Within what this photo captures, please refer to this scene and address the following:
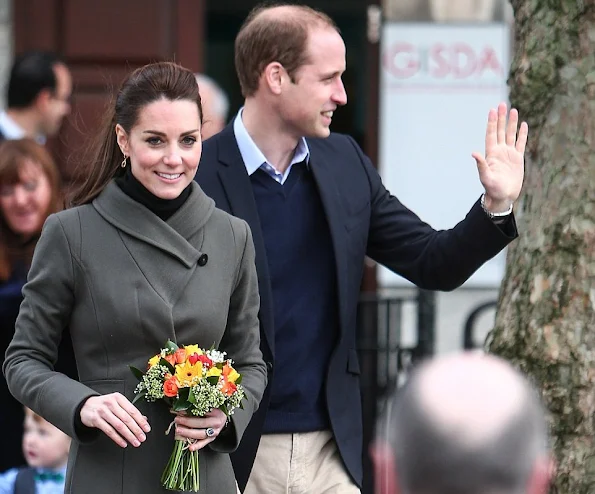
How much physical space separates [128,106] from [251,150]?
696mm

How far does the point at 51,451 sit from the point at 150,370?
184cm

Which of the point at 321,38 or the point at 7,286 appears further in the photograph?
the point at 7,286

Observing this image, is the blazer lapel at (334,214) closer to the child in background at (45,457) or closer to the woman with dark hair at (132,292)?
the woman with dark hair at (132,292)

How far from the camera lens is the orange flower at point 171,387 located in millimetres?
3014

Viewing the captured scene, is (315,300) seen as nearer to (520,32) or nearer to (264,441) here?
(264,441)

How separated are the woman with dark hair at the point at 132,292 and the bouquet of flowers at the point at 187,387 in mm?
43

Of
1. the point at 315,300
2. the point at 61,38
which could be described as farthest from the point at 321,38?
the point at 61,38

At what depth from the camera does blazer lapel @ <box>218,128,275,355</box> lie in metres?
3.70

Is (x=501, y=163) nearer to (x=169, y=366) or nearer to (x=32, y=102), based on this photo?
(x=169, y=366)

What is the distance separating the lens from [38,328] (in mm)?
3117

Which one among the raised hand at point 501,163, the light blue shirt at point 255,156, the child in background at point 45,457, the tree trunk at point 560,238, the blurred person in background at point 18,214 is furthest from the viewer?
the blurred person in background at point 18,214

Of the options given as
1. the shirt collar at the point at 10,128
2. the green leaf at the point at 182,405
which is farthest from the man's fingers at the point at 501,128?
the shirt collar at the point at 10,128

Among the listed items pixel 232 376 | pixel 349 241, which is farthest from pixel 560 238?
pixel 232 376

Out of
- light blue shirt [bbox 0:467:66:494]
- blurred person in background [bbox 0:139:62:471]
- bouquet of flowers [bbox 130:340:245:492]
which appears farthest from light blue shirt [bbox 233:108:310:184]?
light blue shirt [bbox 0:467:66:494]
